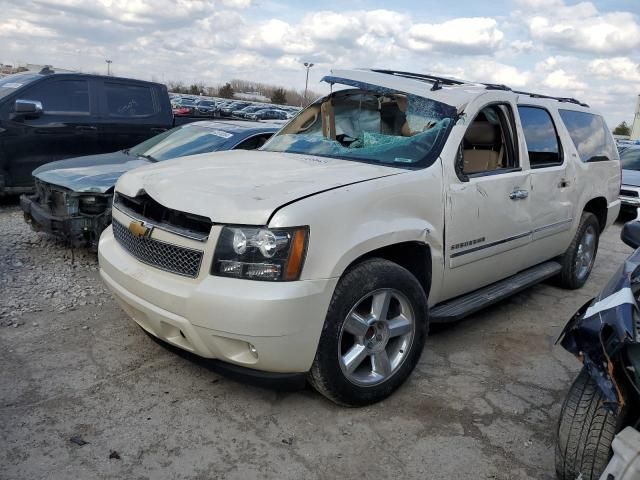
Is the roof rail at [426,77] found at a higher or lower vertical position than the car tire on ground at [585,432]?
higher

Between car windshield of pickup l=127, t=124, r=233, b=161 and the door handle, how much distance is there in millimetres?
3123

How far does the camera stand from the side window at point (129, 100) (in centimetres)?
780

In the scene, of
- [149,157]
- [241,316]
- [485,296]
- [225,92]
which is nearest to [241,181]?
[241,316]

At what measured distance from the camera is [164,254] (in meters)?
2.98

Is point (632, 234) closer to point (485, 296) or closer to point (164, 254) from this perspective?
point (485, 296)

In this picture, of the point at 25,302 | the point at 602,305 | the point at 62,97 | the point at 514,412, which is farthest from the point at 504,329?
the point at 62,97

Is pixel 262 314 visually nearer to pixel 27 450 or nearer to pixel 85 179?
pixel 27 450

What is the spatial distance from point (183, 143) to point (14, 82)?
3169mm

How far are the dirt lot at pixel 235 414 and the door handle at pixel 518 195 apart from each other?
1142 mm

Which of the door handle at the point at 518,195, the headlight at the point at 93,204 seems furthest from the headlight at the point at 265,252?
the headlight at the point at 93,204

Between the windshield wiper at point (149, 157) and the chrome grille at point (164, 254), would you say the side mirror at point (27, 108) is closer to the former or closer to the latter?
the windshield wiper at point (149, 157)

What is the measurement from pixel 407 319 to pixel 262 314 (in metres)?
1.05

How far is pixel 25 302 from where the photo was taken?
14.7ft

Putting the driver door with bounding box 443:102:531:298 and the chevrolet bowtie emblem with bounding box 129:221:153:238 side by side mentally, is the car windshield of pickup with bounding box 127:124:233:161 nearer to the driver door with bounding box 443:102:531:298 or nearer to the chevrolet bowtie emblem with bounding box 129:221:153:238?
the chevrolet bowtie emblem with bounding box 129:221:153:238
